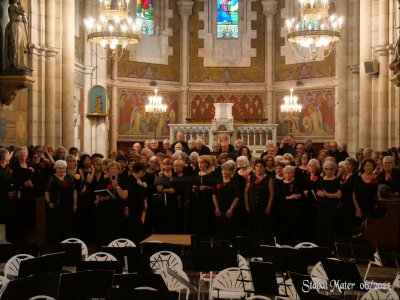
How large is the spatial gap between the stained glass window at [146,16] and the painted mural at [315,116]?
19.7ft

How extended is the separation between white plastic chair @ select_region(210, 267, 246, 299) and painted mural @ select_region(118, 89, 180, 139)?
60.1 ft

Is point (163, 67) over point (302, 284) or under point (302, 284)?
over

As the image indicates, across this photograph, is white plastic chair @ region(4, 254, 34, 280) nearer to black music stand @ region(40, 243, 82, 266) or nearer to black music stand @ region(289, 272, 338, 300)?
black music stand @ region(40, 243, 82, 266)

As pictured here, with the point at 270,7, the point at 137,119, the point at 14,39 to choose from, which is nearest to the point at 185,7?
the point at 270,7

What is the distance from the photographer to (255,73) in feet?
92.2

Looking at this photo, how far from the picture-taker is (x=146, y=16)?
2731cm

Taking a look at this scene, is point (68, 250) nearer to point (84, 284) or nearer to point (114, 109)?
point (84, 284)

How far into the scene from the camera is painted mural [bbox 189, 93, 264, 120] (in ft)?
90.7

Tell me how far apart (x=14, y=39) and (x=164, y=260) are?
688 centimetres

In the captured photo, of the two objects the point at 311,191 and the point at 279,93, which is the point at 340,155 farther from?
the point at 279,93

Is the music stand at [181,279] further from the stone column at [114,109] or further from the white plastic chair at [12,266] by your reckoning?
the stone column at [114,109]

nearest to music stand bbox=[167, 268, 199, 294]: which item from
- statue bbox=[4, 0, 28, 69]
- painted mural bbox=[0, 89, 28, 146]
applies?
statue bbox=[4, 0, 28, 69]

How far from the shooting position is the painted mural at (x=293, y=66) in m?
25.5

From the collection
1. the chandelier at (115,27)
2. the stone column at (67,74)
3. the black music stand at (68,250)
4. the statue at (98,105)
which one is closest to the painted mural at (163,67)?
the statue at (98,105)
